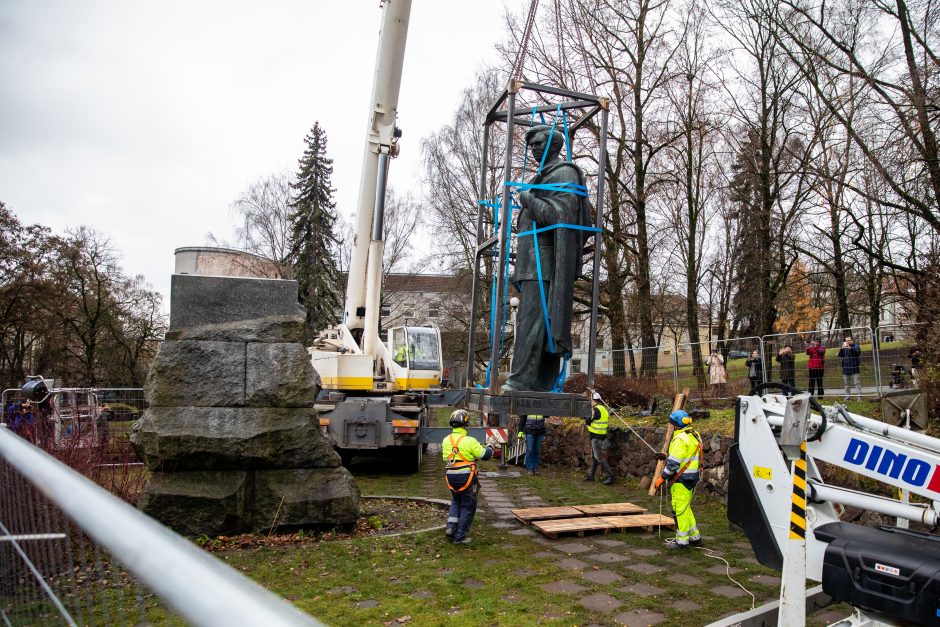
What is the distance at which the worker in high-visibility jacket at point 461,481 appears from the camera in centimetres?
733

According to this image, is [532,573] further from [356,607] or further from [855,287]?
[855,287]

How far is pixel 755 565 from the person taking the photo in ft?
21.5

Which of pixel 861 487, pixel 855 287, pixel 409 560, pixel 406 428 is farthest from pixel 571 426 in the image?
pixel 855 287

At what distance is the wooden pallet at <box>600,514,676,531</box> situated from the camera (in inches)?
315

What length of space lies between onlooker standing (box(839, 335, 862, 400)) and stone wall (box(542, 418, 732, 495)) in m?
3.11

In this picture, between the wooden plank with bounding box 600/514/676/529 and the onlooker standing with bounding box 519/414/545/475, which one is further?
the onlooker standing with bounding box 519/414/545/475

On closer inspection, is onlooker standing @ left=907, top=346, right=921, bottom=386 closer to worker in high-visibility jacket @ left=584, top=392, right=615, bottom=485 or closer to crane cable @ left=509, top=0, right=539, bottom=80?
worker in high-visibility jacket @ left=584, top=392, right=615, bottom=485

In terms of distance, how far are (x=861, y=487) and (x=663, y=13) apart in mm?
17016

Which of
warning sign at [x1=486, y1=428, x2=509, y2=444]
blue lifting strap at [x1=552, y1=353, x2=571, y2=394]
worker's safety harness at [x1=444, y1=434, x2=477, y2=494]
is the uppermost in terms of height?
blue lifting strap at [x1=552, y1=353, x2=571, y2=394]

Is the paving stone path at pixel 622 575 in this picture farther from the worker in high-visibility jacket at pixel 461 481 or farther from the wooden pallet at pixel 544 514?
the worker in high-visibility jacket at pixel 461 481

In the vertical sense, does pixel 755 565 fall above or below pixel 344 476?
below

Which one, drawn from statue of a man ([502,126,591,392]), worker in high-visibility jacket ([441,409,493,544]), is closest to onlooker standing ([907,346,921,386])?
statue of a man ([502,126,591,392])

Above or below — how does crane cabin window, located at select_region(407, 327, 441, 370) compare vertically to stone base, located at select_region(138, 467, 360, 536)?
above

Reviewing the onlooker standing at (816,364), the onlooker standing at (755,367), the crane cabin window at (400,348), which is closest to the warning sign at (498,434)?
the onlooker standing at (816,364)
